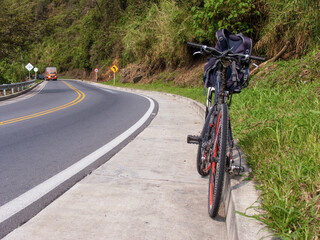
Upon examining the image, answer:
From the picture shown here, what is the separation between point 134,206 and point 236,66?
6.03 feet

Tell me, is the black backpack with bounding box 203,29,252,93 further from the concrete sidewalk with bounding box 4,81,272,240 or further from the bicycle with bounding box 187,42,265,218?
the concrete sidewalk with bounding box 4,81,272,240

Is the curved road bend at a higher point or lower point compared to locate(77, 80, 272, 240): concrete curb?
lower

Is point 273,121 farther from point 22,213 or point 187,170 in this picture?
point 22,213

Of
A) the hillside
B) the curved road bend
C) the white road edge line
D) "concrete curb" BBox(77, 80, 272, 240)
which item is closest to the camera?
"concrete curb" BBox(77, 80, 272, 240)

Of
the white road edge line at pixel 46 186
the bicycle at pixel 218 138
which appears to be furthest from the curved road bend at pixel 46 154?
the bicycle at pixel 218 138

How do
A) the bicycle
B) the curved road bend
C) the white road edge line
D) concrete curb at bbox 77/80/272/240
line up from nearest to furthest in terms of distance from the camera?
1. concrete curb at bbox 77/80/272/240
2. the bicycle
3. the white road edge line
4. the curved road bend

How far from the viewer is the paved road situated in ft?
8.85

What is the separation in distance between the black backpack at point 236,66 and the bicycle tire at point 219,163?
0.46 meters

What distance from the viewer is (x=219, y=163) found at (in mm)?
2773

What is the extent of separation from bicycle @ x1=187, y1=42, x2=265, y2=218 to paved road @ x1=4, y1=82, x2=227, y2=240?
10.4 inches

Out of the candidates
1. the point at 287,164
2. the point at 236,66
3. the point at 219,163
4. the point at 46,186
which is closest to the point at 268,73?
the point at 236,66

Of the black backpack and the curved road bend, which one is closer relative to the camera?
the curved road bend

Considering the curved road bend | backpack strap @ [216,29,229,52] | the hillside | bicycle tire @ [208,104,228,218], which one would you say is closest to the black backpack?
backpack strap @ [216,29,229,52]

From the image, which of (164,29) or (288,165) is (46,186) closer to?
(288,165)
